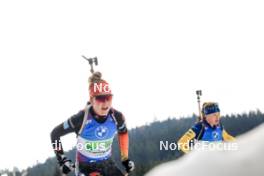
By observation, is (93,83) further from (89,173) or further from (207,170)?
(207,170)

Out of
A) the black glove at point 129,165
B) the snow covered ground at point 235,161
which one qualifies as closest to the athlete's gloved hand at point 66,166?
the black glove at point 129,165

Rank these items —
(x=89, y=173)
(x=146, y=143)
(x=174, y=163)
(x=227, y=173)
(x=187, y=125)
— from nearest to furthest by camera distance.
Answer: (x=227, y=173) < (x=174, y=163) < (x=89, y=173) < (x=146, y=143) < (x=187, y=125)

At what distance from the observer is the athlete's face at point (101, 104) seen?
7094mm

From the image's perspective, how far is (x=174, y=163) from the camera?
4.31 feet

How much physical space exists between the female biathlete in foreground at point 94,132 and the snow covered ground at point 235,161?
5876 mm

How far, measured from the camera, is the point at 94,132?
7.16 metres

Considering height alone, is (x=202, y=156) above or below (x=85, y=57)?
Result: below

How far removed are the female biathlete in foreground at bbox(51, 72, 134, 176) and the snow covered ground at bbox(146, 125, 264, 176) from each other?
19.3 ft

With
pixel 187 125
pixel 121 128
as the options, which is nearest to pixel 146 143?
pixel 187 125

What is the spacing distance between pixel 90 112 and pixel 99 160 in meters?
0.70

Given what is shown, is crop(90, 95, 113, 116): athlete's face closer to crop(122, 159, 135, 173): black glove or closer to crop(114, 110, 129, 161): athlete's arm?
crop(114, 110, 129, 161): athlete's arm

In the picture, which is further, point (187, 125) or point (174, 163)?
point (187, 125)

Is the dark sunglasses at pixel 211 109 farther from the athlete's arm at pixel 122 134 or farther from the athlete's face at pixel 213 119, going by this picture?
the athlete's arm at pixel 122 134

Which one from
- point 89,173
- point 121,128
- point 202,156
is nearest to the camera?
point 202,156
